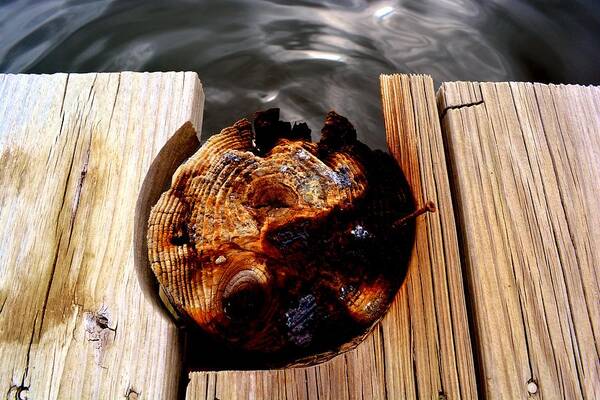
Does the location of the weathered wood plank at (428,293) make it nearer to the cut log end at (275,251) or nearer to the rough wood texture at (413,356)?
the rough wood texture at (413,356)

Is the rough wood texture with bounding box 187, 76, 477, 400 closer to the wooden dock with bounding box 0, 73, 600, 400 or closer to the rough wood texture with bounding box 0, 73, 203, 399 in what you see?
the wooden dock with bounding box 0, 73, 600, 400

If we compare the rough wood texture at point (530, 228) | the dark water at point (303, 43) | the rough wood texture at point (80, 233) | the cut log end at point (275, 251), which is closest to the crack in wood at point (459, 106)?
the rough wood texture at point (530, 228)

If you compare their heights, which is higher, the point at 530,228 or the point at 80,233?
the point at 80,233

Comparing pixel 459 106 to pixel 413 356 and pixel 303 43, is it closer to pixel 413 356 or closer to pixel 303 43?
pixel 413 356

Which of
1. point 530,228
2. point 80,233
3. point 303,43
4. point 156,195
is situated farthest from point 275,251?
point 303,43

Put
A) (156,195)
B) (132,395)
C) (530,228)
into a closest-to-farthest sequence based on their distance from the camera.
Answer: (132,395), (530,228), (156,195)

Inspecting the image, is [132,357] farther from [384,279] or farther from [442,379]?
[442,379]
